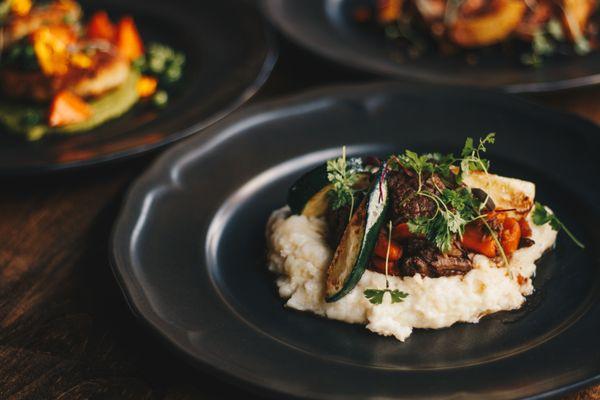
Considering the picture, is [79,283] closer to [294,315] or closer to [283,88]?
[294,315]

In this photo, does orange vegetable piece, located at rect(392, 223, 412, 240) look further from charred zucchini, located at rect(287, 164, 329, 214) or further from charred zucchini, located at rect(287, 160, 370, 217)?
charred zucchini, located at rect(287, 164, 329, 214)

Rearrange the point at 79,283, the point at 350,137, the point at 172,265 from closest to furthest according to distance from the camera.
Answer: the point at 172,265 → the point at 79,283 → the point at 350,137

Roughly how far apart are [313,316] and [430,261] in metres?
0.64

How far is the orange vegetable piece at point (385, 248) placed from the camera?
3842mm

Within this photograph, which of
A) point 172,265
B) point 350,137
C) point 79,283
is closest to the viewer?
point 172,265

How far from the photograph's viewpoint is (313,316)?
3.77 meters

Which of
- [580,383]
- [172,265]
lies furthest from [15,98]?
[580,383]

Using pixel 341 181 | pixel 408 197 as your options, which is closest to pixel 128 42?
pixel 341 181

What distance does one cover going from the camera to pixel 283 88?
245 inches

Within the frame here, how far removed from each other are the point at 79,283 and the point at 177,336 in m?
1.15

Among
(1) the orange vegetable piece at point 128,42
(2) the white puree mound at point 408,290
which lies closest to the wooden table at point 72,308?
(2) the white puree mound at point 408,290

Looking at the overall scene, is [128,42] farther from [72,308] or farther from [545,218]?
[545,218]

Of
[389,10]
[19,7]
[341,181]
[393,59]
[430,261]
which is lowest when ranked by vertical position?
[393,59]

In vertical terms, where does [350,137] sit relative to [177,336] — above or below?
below
